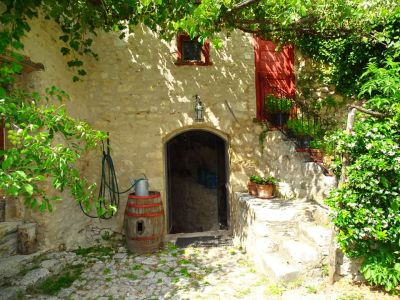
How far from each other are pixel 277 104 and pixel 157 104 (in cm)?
228

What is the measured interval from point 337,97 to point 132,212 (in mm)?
4740

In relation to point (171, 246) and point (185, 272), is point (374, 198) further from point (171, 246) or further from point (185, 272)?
point (171, 246)

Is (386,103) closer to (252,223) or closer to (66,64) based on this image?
(252,223)

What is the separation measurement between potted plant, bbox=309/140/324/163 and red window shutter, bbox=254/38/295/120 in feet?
3.99

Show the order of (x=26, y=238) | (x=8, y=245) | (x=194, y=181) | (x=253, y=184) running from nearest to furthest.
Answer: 1. (x=8, y=245)
2. (x=26, y=238)
3. (x=253, y=184)
4. (x=194, y=181)

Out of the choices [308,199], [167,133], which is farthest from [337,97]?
[167,133]

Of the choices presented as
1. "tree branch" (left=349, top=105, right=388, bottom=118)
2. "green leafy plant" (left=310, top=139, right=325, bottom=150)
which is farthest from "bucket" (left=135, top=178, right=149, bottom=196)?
"tree branch" (left=349, top=105, right=388, bottom=118)

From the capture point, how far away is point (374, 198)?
3.24 metres

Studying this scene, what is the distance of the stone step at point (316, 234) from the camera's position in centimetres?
355

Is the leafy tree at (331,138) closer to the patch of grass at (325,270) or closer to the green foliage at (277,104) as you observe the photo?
the patch of grass at (325,270)

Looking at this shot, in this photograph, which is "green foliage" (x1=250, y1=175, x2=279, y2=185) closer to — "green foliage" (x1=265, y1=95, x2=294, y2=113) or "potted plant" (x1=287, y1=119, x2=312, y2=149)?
"potted plant" (x1=287, y1=119, x2=312, y2=149)

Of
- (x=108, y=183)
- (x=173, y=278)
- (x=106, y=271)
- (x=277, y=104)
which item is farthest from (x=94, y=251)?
(x=277, y=104)

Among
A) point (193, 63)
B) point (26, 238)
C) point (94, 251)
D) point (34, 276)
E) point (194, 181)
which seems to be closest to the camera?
point (34, 276)

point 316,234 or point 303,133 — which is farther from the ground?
point 303,133
